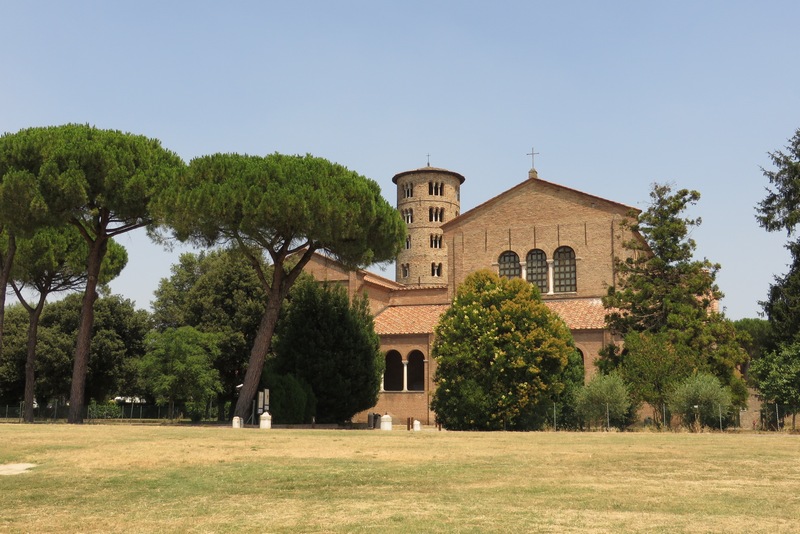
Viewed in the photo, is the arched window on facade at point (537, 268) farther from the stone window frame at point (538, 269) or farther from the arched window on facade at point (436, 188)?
the arched window on facade at point (436, 188)

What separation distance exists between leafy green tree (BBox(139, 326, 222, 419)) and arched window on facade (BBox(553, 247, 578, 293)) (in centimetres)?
2057

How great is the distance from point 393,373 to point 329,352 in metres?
13.8

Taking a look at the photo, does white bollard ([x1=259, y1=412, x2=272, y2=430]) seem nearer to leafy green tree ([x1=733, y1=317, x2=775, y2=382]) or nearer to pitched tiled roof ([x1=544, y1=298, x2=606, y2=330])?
pitched tiled roof ([x1=544, y1=298, x2=606, y2=330])

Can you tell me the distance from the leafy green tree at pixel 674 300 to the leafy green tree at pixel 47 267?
27334mm

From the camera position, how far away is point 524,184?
4888cm

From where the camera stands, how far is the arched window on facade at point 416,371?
4788 cm

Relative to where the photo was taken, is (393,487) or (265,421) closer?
(393,487)

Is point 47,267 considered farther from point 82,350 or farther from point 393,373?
point 393,373

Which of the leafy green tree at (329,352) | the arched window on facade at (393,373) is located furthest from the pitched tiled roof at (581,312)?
the leafy green tree at (329,352)

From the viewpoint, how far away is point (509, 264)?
48.6 m

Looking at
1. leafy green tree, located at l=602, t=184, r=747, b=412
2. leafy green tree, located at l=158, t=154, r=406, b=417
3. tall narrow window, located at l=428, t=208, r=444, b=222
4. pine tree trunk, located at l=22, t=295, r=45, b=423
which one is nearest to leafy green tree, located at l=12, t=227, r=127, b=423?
pine tree trunk, located at l=22, t=295, r=45, b=423

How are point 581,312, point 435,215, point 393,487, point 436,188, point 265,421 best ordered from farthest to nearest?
point 436,188
point 435,215
point 581,312
point 265,421
point 393,487

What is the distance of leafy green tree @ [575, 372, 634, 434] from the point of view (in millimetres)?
32156

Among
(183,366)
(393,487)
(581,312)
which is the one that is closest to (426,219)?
(581,312)
